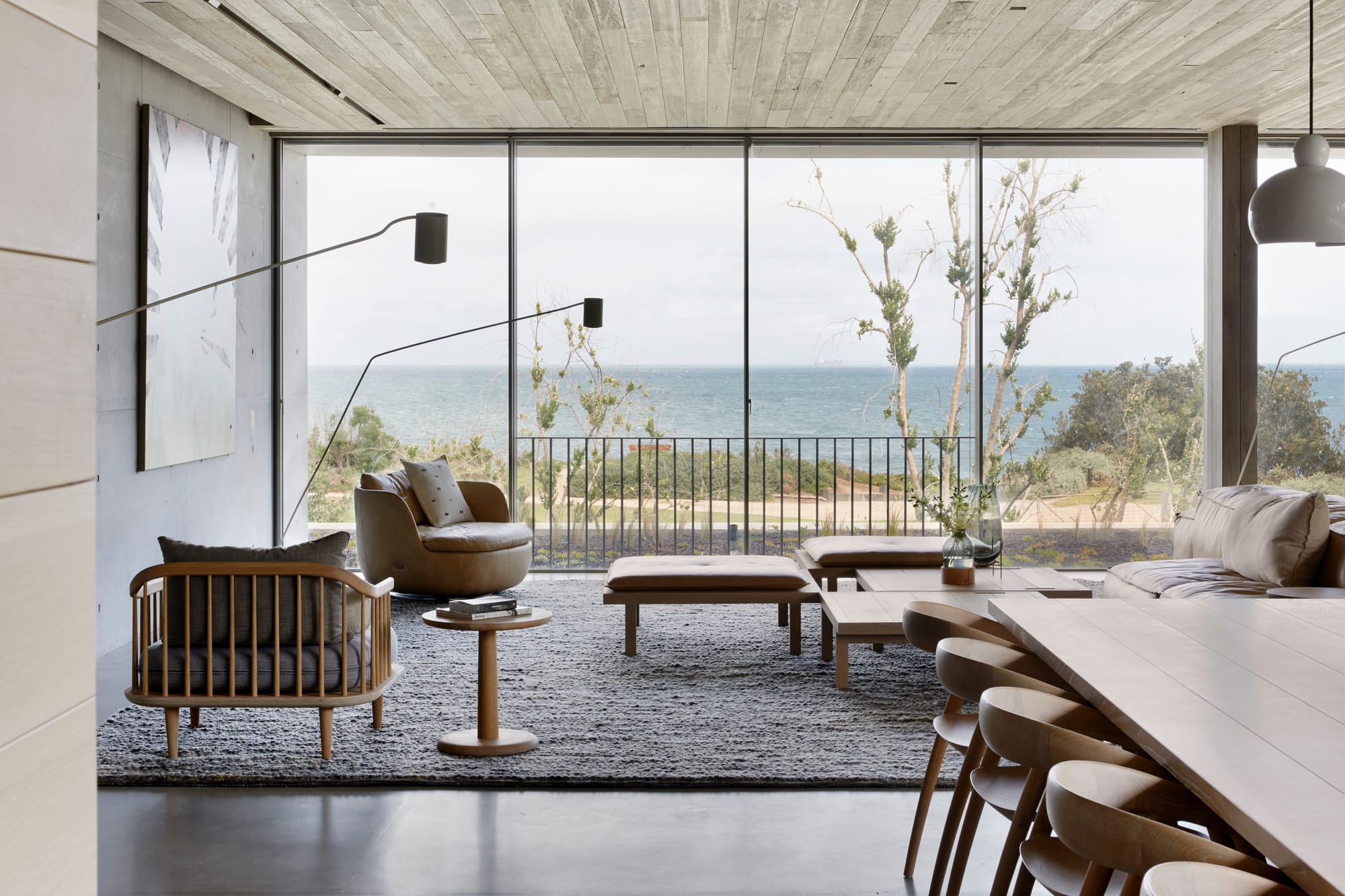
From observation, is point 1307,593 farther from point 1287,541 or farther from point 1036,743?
point 1036,743

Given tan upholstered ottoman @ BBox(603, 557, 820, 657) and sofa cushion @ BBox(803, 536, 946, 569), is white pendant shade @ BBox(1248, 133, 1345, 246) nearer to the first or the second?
tan upholstered ottoman @ BBox(603, 557, 820, 657)

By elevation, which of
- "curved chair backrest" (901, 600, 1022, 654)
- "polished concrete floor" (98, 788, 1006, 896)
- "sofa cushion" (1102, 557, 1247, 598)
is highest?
"curved chair backrest" (901, 600, 1022, 654)

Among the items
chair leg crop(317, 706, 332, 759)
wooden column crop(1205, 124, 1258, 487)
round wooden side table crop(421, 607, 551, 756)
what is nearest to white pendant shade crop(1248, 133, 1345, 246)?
Answer: round wooden side table crop(421, 607, 551, 756)

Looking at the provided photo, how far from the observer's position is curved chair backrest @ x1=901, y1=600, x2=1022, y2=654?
2666mm

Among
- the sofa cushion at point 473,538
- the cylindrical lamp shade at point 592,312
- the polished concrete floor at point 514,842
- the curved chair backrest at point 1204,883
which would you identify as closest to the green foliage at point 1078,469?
the cylindrical lamp shade at point 592,312

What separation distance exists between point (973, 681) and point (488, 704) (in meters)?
2.02

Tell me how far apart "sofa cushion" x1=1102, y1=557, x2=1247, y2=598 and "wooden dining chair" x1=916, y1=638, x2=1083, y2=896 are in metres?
2.34

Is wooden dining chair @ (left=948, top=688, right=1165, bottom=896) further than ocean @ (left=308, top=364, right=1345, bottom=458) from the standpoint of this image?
No

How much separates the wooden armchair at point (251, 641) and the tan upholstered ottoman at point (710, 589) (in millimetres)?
1535

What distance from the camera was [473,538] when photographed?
614 cm

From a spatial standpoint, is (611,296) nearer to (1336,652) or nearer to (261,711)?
(261,711)

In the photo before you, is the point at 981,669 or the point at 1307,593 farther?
the point at 1307,593

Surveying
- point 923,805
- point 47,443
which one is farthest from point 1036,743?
point 47,443

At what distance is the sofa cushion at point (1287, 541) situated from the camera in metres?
4.51
